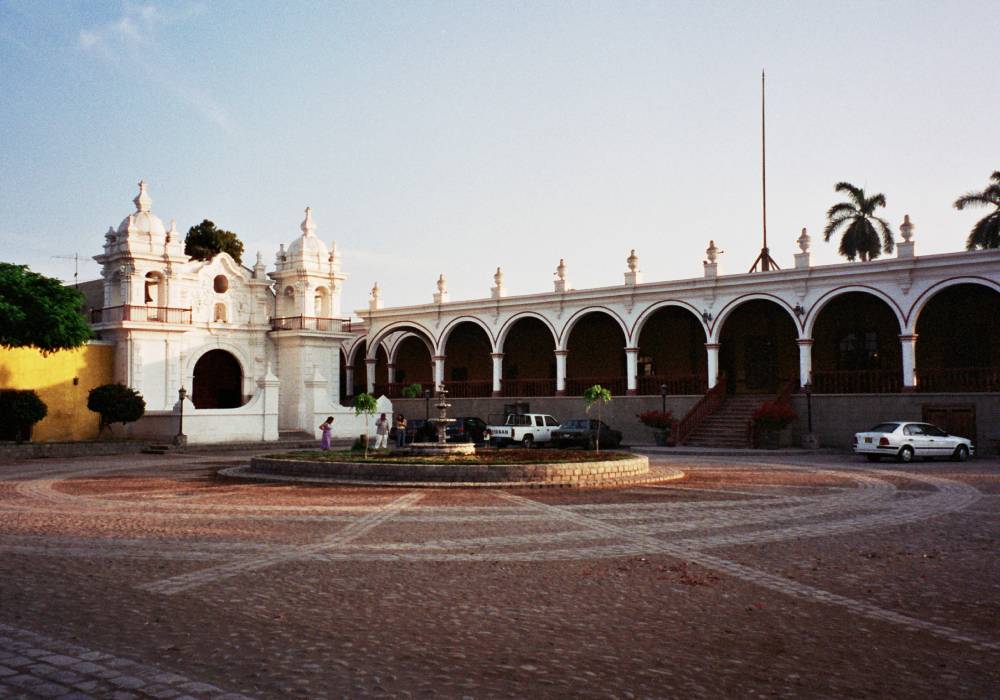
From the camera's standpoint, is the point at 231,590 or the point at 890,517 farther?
the point at 890,517

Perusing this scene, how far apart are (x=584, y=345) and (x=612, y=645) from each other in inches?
1342

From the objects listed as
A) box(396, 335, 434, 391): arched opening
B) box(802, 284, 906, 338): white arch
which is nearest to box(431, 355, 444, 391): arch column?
box(396, 335, 434, 391): arched opening

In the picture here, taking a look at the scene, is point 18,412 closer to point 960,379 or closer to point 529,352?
point 529,352

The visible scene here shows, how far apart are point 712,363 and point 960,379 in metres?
8.39

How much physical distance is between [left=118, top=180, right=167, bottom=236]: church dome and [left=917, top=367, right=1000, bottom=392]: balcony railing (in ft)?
98.6

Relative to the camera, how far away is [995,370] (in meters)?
26.2

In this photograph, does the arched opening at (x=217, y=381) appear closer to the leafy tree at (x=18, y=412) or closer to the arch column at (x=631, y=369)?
the leafy tree at (x=18, y=412)

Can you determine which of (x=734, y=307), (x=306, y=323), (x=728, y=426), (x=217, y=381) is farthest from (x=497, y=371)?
(x=217, y=381)

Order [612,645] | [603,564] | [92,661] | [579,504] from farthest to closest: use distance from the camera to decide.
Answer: [579,504], [603,564], [612,645], [92,661]

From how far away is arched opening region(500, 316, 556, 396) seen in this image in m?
40.5

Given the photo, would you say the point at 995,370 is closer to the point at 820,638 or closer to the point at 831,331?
the point at 831,331

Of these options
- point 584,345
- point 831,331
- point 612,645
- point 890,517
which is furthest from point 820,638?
point 584,345

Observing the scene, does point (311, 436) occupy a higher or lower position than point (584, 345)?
lower

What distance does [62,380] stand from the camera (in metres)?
30.8
